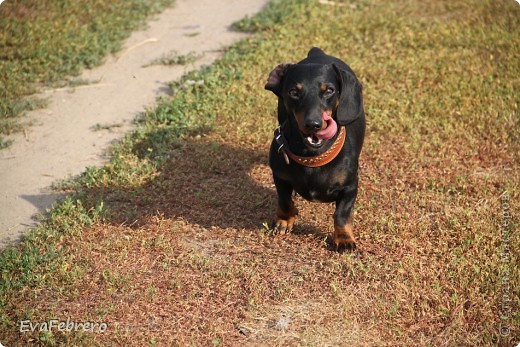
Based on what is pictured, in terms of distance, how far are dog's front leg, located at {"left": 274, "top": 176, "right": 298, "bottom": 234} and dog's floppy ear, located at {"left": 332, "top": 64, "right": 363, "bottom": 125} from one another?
0.73 metres

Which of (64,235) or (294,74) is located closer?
(294,74)

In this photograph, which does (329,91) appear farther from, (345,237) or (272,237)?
(272,237)

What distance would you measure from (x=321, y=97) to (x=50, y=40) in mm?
5611

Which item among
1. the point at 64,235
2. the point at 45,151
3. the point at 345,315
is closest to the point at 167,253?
the point at 64,235

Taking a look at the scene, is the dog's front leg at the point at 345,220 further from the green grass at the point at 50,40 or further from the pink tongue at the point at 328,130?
the green grass at the point at 50,40

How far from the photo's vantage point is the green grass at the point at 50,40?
7.76m

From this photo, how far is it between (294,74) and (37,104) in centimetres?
405

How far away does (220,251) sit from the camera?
4992 millimetres

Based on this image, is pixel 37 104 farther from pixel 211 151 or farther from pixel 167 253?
pixel 167 253

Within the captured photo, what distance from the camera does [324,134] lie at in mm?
4445

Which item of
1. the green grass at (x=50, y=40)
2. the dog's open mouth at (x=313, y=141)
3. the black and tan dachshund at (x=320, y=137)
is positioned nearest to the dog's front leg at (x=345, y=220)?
the black and tan dachshund at (x=320, y=137)

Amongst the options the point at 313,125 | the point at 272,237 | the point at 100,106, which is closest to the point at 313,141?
the point at 313,125

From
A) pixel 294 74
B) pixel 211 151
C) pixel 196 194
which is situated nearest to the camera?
pixel 294 74

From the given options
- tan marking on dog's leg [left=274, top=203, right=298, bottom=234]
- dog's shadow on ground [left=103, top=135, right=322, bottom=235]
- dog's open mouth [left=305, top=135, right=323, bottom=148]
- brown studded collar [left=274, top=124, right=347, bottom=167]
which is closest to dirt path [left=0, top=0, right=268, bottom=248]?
dog's shadow on ground [left=103, top=135, right=322, bottom=235]
